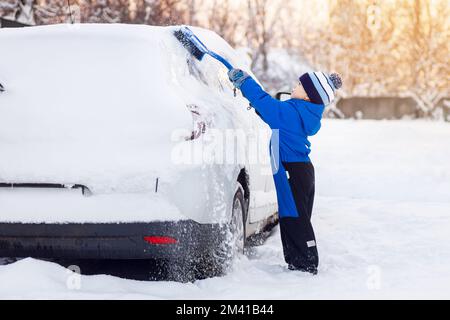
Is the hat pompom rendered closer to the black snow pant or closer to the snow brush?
the black snow pant

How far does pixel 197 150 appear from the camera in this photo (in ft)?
14.5

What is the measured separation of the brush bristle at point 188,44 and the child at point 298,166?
0.63 meters

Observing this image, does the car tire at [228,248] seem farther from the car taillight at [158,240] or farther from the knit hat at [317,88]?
the knit hat at [317,88]

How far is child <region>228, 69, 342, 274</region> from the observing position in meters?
5.43

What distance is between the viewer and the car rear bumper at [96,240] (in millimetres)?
4238

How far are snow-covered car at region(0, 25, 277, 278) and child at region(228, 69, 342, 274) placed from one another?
2.91 ft

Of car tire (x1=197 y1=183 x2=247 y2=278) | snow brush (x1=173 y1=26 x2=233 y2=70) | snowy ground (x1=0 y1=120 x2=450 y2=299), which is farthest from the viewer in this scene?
snow brush (x1=173 y1=26 x2=233 y2=70)

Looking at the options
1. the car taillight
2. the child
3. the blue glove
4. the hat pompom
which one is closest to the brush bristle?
the blue glove

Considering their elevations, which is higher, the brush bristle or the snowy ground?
the brush bristle

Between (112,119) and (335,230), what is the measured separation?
3944 mm

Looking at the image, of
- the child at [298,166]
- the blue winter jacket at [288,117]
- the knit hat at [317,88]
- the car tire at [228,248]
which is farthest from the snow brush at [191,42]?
the car tire at [228,248]

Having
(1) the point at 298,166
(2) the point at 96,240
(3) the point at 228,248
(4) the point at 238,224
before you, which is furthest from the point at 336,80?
(2) the point at 96,240

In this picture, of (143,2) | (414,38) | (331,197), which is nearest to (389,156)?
(331,197)

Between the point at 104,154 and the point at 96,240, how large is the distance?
19.9 inches
